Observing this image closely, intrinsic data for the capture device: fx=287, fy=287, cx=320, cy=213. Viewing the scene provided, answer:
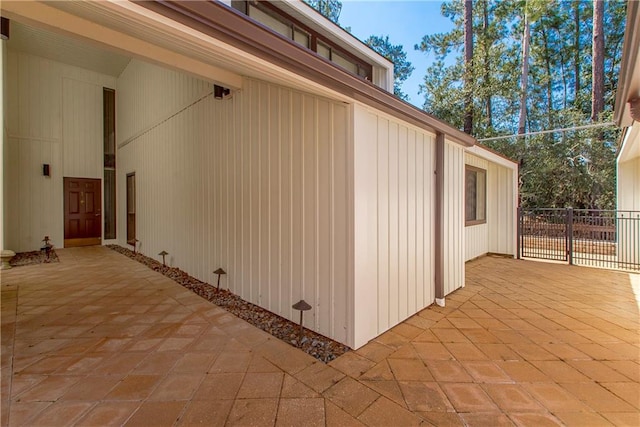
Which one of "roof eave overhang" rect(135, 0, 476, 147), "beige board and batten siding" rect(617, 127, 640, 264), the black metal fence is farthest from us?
the black metal fence

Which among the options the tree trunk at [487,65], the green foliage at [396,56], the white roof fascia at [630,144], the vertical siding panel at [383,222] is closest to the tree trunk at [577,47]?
the tree trunk at [487,65]

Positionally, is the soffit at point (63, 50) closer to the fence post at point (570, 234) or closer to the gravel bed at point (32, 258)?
the gravel bed at point (32, 258)

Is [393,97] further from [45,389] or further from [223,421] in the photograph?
[45,389]

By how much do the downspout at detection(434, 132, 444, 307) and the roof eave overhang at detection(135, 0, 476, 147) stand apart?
1.12 metres

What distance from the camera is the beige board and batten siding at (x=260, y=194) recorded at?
254 cm

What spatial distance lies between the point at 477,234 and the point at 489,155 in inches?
67.5

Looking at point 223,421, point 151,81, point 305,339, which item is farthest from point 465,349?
point 151,81

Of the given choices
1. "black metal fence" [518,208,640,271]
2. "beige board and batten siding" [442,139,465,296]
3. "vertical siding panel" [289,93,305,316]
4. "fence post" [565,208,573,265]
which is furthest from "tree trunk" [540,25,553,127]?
"vertical siding panel" [289,93,305,316]

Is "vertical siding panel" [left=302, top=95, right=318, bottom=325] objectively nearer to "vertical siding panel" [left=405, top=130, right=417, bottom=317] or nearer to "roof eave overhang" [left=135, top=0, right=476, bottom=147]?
"roof eave overhang" [left=135, top=0, right=476, bottom=147]

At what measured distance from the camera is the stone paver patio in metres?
1.66

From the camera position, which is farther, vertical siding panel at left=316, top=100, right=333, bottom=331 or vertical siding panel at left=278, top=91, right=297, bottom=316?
vertical siding panel at left=278, top=91, right=297, bottom=316

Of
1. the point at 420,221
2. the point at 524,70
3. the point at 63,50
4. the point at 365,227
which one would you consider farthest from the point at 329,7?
the point at 365,227

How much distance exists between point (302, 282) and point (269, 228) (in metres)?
0.76

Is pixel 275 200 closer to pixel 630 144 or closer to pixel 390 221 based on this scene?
pixel 390 221
